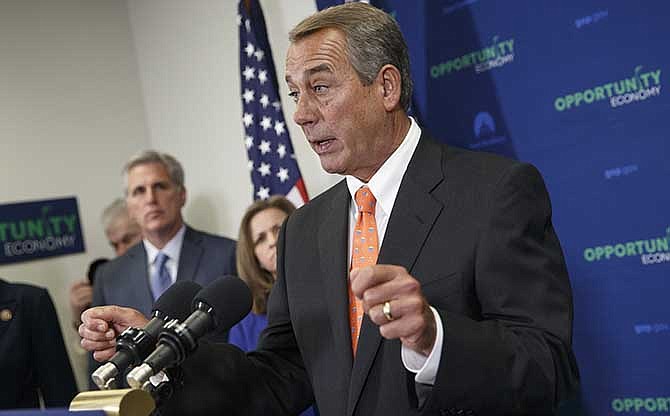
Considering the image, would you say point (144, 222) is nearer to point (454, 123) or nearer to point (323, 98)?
point (454, 123)

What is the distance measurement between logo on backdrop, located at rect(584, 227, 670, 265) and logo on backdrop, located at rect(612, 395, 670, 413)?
1.68 ft

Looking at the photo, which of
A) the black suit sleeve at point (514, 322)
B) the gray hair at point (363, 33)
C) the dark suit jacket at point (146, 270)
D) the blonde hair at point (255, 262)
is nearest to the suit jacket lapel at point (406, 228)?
the black suit sleeve at point (514, 322)

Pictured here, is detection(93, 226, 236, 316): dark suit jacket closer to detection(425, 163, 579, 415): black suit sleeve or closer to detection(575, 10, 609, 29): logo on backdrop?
detection(575, 10, 609, 29): logo on backdrop

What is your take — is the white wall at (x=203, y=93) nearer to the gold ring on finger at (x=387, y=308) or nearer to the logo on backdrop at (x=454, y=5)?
the logo on backdrop at (x=454, y=5)

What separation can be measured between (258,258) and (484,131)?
3.85 ft

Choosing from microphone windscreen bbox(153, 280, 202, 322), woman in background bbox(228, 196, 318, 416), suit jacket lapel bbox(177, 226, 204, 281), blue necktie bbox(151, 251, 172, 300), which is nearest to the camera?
microphone windscreen bbox(153, 280, 202, 322)

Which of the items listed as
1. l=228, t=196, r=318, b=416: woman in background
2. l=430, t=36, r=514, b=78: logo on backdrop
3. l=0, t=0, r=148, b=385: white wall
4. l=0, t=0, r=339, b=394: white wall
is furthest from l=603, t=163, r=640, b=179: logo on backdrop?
l=0, t=0, r=148, b=385: white wall

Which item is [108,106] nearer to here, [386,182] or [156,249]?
[156,249]

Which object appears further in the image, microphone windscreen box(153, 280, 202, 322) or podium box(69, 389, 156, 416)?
microphone windscreen box(153, 280, 202, 322)

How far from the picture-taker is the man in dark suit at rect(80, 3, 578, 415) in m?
1.67

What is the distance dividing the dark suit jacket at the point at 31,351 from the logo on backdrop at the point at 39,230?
1326 millimetres

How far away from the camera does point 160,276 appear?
15.4ft

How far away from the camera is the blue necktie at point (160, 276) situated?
466 centimetres

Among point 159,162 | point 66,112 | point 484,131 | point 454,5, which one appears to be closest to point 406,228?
point 484,131
